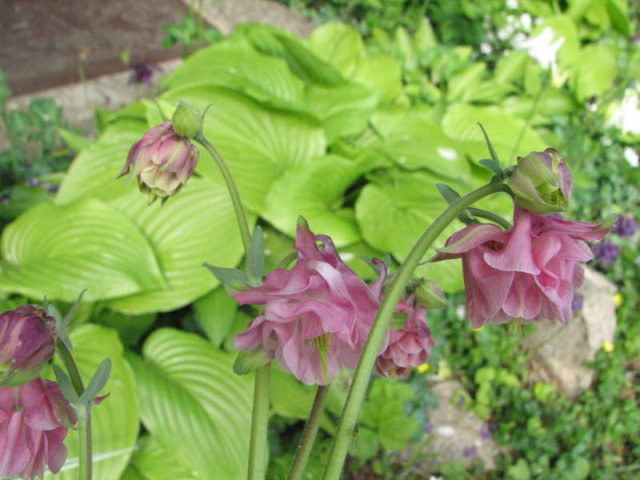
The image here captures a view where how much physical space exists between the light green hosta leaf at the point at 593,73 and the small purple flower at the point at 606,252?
768 millimetres

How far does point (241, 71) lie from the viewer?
195 cm

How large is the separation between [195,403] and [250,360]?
924 millimetres

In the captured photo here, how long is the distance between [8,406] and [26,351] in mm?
72

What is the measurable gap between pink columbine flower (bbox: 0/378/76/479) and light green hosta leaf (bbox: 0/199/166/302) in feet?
2.71

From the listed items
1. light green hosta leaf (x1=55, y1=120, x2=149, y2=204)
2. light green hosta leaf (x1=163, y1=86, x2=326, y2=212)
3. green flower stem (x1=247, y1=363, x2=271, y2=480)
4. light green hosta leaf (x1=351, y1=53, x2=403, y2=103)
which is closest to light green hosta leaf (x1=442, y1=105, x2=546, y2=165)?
light green hosta leaf (x1=351, y1=53, x2=403, y2=103)

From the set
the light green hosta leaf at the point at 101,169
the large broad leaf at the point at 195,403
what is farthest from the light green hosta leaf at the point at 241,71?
the large broad leaf at the point at 195,403

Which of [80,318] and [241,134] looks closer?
[80,318]

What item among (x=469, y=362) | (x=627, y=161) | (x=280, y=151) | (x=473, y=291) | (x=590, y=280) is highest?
→ (x=473, y=291)

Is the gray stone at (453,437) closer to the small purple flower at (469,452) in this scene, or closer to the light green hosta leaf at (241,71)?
the small purple flower at (469,452)

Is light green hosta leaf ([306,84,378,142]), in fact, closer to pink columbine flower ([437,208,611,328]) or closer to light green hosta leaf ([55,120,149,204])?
light green hosta leaf ([55,120,149,204])

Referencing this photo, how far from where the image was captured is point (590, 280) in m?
2.21

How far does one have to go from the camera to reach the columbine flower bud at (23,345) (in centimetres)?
44

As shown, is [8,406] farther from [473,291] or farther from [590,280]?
[590,280]

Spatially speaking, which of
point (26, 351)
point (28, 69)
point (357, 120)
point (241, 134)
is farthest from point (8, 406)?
point (28, 69)
